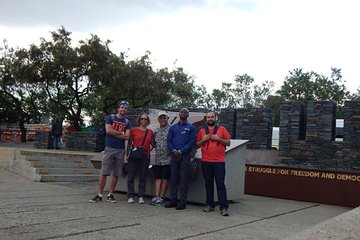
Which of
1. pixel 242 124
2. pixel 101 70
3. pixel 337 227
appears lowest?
pixel 337 227

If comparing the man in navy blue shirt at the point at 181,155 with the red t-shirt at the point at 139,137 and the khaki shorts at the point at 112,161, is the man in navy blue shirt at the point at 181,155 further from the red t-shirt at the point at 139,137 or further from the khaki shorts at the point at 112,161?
the khaki shorts at the point at 112,161

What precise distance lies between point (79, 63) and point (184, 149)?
18.3m

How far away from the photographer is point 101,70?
24266 millimetres

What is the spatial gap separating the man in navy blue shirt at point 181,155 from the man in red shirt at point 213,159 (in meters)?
0.19

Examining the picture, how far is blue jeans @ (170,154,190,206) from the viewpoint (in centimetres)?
705

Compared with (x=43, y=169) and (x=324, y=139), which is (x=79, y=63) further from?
(x=324, y=139)

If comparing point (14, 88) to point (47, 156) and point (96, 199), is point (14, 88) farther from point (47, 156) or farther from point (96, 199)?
point (96, 199)

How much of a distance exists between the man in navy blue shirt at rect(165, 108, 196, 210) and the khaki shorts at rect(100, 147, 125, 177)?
0.94 m

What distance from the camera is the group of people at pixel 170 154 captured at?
6891 millimetres

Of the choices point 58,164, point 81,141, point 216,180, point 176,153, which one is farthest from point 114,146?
point 81,141

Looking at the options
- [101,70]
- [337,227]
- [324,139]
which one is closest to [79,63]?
[101,70]

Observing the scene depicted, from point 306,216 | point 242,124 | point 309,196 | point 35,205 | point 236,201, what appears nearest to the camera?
point 35,205

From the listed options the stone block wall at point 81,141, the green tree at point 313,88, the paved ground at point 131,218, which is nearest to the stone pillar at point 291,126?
the paved ground at point 131,218

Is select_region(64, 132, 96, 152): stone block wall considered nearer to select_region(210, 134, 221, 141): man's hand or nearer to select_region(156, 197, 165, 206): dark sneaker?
select_region(156, 197, 165, 206): dark sneaker
